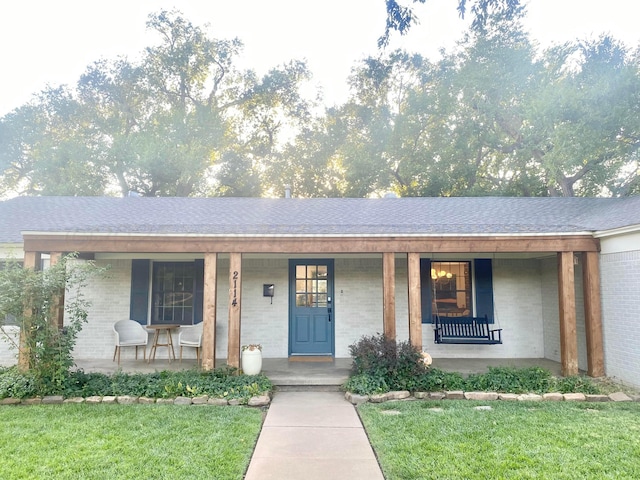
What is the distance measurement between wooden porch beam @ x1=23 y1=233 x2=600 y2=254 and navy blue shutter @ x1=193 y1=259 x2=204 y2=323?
1.77m

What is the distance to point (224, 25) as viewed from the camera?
80.0ft

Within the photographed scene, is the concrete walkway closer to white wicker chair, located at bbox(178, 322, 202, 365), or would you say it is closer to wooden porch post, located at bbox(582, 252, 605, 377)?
white wicker chair, located at bbox(178, 322, 202, 365)

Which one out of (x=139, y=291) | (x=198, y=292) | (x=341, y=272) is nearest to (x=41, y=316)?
(x=139, y=291)

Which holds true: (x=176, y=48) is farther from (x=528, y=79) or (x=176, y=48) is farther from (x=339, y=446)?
(x=339, y=446)

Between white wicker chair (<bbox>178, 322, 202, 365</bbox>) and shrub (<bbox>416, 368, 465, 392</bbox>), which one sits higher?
white wicker chair (<bbox>178, 322, 202, 365</bbox>)

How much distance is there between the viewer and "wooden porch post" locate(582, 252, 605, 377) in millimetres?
6355

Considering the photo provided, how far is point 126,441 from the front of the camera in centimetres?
409

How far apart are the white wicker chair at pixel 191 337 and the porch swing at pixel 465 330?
4.44 metres

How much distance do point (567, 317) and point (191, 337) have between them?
6.39 meters

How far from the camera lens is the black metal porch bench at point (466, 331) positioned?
7.60 m

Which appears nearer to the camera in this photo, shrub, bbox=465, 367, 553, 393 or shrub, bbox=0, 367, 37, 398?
shrub, bbox=0, 367, 37, 398

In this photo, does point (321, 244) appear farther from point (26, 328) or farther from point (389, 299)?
point (26, 328)

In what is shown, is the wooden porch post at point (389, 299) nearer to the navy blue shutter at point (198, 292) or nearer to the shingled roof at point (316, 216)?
the shingled roof at point (316, 216)

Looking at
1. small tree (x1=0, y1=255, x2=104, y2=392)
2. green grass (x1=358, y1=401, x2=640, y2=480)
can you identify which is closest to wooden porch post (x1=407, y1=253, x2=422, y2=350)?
green grass (x1=358, y1=401, x2=640, y2=480)
